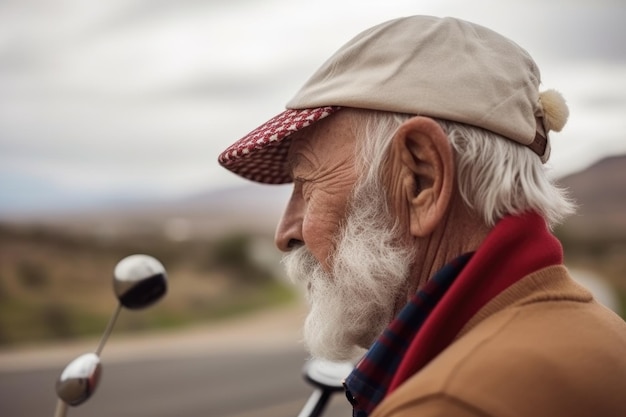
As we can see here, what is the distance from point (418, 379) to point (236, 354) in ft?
42.5

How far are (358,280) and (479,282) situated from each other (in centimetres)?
43

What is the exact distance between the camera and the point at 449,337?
57.3 inches

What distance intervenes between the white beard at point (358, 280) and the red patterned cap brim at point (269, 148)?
0.24 meters

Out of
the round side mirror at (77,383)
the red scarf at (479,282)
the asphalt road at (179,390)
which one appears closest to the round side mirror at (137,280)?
the round side mirror at (77,383)

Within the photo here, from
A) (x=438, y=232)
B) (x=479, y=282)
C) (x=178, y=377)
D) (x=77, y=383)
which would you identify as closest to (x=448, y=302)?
(x=479, y=282)

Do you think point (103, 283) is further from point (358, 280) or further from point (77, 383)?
point (358, 280)

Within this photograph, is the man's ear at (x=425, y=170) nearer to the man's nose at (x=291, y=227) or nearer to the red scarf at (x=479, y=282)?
the red scarf at (x=479, y=282)

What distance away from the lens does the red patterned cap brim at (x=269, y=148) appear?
6.17 feet

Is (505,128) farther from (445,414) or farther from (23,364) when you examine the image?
(23,364)

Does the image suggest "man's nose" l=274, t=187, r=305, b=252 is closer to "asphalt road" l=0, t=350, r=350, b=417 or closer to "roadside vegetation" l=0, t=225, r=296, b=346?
"asphalt road" l=0, t=350, r=350, b=417

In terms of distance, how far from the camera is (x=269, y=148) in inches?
84.0

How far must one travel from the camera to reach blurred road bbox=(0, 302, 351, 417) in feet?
30.0

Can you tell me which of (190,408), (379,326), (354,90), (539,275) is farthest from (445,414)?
(190,408)

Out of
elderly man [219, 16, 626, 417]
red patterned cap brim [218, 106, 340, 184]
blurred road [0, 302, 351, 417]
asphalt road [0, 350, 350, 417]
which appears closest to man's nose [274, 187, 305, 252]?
elderly man [219, 16, 626, 417]
